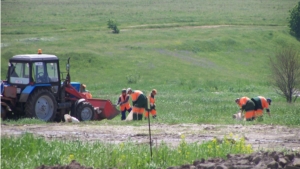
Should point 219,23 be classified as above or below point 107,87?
above

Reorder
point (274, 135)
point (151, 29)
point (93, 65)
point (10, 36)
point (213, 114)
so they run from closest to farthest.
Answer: point (274, 135), point (213, 114), point (93, 65), point (10, 36), point (151, 29)

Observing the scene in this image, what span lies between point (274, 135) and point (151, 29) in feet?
186

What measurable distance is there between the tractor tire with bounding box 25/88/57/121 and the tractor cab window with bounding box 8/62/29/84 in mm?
628

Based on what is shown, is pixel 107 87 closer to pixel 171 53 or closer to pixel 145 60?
pixel 145 60

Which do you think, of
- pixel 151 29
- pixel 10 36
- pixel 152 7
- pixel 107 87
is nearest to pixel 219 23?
pixel 151 29

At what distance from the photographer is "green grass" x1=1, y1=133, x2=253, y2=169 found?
37.4ft

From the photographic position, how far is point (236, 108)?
25.4 metres

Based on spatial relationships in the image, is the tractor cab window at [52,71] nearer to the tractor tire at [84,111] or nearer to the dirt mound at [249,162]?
the tractor tire at [84,111]

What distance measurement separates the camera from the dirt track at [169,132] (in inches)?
592

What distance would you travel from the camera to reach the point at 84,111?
2061 cm

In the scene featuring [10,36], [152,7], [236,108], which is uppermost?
[152,7]

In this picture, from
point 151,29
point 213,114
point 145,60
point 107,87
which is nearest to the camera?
point 213,114

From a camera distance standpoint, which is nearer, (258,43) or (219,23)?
(258,43)

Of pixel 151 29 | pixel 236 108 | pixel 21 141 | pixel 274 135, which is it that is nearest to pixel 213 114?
pixel 236 108
